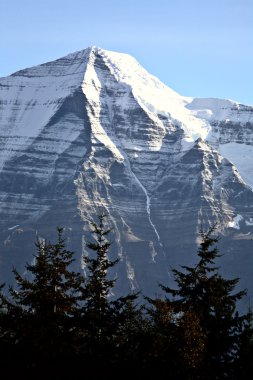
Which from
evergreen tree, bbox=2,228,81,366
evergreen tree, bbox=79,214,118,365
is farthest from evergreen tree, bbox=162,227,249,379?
evergreen tree, bbox=2,228,81,366

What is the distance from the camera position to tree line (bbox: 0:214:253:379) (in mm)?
57844

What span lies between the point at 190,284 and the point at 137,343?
16.7ft

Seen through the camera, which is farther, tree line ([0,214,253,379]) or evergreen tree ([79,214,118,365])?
evergreen tree ([79,214,118,365])

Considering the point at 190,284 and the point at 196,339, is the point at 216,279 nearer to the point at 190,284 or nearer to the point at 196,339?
the point at 190,284

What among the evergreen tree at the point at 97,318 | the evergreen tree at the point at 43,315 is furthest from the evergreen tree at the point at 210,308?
the evergreen tree at the point at 43,315

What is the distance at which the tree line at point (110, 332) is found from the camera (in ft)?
190

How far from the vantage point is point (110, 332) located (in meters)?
62.4

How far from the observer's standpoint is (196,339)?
187 feet

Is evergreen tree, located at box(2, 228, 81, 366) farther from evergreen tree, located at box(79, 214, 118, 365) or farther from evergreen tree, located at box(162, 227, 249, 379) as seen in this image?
evergreen tree, located at box(162, 227, 249, 379)

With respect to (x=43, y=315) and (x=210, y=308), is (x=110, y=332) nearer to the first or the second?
(x=43, y=315)

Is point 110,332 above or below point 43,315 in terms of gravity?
below

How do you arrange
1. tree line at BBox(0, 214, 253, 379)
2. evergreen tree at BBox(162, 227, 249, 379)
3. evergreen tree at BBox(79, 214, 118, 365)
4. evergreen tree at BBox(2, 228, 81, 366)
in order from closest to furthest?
tree line at BBox(0, 214, 253, 379) < evergreen tree at BBox(2, 228, 81, 366) < evergreen tree at BBox(79, 214, 118, 365) < evergreen tree at BBox(162, 227, 249, 379)

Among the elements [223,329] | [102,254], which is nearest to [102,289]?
[102,254]

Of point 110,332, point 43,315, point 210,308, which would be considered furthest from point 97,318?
point 210,308
